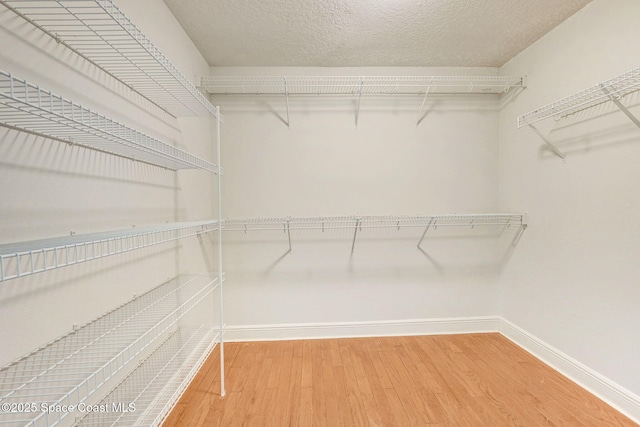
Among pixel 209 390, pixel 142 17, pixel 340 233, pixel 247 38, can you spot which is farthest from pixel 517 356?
pixel 142 17

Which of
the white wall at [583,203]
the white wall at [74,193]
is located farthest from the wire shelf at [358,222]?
the white wall at [74,193]

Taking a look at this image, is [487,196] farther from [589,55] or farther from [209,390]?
[209,390]

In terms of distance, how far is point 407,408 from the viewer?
4.84 feet

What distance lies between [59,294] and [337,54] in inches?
80.3

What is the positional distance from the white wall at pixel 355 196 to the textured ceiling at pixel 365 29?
0.16 meters

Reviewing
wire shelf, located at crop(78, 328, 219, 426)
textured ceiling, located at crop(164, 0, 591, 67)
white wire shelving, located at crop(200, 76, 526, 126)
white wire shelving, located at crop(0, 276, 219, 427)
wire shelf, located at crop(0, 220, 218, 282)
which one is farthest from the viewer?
white wire shelving, located at crop(200, 76, 526, 126)

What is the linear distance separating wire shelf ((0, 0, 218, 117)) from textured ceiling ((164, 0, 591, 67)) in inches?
23.2

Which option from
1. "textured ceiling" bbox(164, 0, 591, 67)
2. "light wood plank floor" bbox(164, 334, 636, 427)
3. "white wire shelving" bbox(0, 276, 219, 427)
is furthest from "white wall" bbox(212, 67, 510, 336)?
"white wire shelving" bbox(0, 276, 219, 427)

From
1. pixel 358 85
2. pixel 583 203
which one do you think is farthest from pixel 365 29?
pixel 583 203

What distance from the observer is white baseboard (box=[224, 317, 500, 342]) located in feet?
7.31

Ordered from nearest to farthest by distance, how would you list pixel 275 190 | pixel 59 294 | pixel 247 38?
pixel 59 294 < pixel 247 38 < pixel 275 190

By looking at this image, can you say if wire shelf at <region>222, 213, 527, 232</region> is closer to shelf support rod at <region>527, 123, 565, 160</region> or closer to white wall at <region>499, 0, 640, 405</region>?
white wall at <region>499, 0, 640, 405</region>

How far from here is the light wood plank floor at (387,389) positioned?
55.7 inches

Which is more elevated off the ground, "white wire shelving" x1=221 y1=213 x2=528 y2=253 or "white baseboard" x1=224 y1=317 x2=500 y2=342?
"white wire shelving" x1=221 y1=213 x2=528 y2=253
